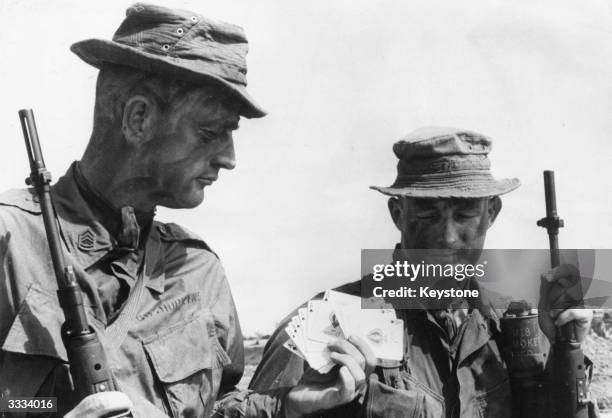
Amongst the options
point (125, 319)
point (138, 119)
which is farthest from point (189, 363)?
point (138, 119)

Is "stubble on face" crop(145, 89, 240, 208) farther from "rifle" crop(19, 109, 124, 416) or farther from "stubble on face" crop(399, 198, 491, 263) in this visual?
"stubble on face" crop(399, 198, 491, 263)

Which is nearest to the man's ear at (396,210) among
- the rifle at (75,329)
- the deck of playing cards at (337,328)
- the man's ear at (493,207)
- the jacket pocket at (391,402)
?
the man's ear at (493,207)

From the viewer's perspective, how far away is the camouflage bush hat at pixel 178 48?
4.79m

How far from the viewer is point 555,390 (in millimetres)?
5441

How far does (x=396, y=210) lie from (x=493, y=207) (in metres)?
0.58

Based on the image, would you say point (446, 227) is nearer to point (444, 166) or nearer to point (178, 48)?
point (444, 166)

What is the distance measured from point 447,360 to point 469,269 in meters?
0.57

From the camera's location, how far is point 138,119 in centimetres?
486

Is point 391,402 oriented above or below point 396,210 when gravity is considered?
below

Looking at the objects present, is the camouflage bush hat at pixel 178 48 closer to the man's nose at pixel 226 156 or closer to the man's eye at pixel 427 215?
the man's nose at pixel 226 156

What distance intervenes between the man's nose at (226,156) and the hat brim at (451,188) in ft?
3.87

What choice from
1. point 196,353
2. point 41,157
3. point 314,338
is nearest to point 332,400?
point 314,338

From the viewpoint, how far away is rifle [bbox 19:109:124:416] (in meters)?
4.27

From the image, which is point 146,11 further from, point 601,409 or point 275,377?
point 601,409
